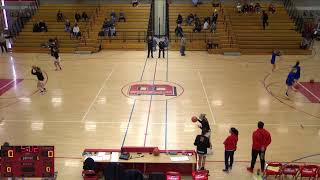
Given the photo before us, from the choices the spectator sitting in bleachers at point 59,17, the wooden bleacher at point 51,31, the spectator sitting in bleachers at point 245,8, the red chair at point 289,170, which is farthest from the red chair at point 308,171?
the spectator sitting in bleachers at point 59,17

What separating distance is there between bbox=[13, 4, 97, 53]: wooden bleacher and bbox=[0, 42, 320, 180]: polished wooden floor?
15.2 ft

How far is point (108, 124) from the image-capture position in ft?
47.1

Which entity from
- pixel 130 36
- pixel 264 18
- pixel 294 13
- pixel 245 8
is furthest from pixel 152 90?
pixel 294 13

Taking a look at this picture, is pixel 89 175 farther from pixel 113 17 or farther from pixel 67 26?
pixel 113 17

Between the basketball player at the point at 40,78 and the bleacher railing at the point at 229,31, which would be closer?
the basketball player at the point at 40,78

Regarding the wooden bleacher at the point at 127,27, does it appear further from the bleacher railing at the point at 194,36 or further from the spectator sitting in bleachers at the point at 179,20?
the spectator sitting in bleachers at the point at 179,20

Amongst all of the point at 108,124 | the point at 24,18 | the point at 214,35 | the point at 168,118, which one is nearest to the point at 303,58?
the point at 214,35

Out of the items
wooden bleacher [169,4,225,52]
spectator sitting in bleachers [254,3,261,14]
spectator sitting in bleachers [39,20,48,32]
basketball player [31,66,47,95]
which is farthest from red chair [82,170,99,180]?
spectator sitting in bleachers [254,3,261,14]

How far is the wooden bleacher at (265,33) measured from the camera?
2941 cm

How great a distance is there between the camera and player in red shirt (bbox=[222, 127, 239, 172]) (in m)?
10.5

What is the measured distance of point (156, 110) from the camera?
15.9m

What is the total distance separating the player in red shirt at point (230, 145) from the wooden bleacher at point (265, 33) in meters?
18.9

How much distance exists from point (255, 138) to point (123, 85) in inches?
408

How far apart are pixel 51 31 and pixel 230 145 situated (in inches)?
955
